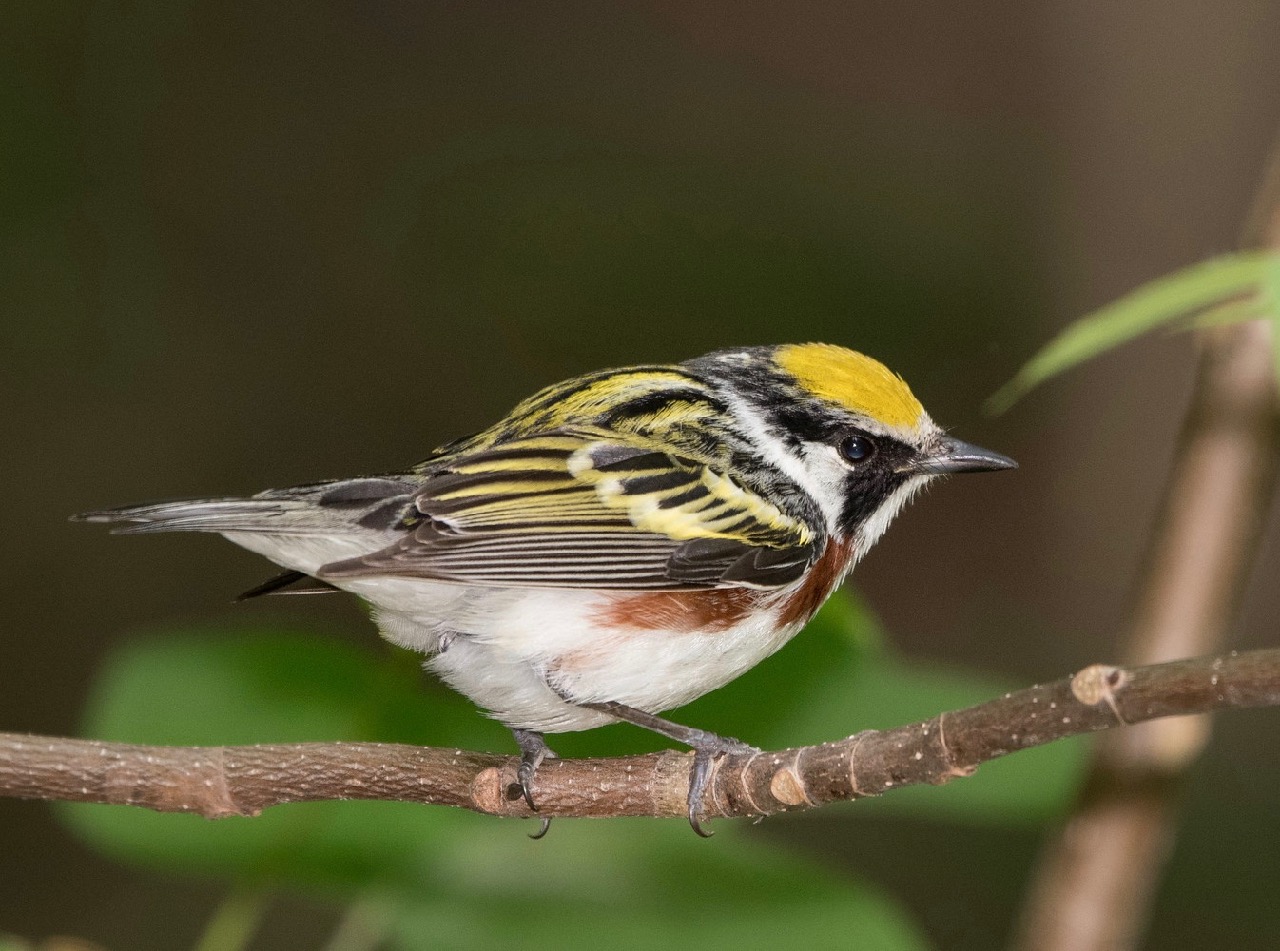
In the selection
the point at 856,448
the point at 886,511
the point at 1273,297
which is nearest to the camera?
the point at 1273,297

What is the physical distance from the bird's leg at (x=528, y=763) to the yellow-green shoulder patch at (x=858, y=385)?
866 millimetres

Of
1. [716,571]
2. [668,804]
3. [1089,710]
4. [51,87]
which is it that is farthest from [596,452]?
[51,87]

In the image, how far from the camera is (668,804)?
234 centimetres

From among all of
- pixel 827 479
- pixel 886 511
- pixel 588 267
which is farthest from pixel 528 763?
pixel 588 267

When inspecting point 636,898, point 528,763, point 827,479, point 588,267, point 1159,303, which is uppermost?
point 588,267

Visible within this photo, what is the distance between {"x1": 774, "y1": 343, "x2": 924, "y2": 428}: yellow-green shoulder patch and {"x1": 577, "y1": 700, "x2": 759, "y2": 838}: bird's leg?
698mm

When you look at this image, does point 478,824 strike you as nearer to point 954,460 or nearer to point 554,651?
point 554,651

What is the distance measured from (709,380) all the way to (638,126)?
14.1 ft

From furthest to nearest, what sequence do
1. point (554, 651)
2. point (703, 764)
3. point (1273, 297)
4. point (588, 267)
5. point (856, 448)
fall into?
1. point (588, 267)
2. point (856, 448)
3. point (554, 651)
4. point (703, 764)
5. point (1273, 297)

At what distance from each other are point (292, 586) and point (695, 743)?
0.81 m

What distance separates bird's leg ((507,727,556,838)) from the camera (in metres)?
2.41

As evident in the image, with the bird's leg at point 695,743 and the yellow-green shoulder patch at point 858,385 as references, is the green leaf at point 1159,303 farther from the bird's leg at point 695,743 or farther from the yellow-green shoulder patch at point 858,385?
the yellow-green shoulder patch at point 858,385

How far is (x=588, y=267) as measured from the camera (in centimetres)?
673

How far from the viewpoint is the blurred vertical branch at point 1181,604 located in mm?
2670
